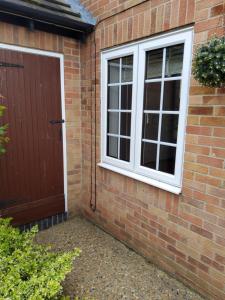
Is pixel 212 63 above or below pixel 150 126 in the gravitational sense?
above

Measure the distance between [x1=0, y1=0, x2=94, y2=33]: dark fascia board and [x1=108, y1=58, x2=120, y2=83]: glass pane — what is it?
1.85ft

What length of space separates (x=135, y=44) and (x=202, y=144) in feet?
4.23

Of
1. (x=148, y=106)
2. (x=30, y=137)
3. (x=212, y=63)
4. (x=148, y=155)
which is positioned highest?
(x=212, y=63)

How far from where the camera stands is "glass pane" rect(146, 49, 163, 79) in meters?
2.23

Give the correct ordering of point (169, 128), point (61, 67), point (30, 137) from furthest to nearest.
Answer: point (61, 67), point (30, 137), point (169, 128)

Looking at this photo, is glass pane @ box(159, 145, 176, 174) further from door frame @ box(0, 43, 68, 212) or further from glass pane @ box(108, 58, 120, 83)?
door frame @ box(0, 43, 68, 212)

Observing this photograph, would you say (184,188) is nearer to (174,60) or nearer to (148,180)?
(148,180)

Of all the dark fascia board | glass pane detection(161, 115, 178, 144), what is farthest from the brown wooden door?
glass pane detection(161, 115, 178, 144)

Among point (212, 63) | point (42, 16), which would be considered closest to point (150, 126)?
point (212, 63)

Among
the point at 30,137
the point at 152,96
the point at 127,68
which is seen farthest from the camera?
the point at 30,137

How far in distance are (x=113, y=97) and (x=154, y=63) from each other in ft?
2.42

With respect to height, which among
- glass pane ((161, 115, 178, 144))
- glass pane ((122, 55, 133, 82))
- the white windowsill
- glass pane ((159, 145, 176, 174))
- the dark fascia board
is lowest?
the white windowsill

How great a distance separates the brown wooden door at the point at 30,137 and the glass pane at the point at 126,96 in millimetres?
961

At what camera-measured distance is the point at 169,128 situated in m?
2.23
